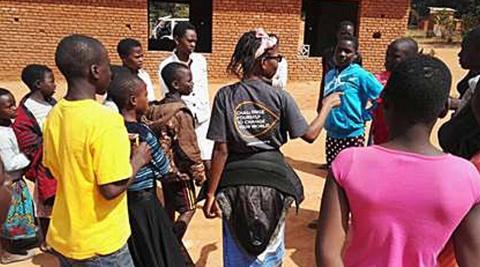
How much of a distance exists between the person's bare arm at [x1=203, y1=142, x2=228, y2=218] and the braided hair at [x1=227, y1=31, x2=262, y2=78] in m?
0.40

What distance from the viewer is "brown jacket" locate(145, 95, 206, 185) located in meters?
3.37

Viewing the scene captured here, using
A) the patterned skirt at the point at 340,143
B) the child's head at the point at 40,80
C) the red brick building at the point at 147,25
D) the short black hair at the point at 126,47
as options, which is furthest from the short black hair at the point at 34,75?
the red brick building at the point at 147,25

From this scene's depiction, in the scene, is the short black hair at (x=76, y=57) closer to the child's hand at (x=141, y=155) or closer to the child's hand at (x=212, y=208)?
the child's hand at (x=141, y=155)

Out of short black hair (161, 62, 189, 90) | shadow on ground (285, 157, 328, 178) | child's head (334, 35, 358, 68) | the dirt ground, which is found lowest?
shadow on ground (285, 157, 328, 178)

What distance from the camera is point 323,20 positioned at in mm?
15680

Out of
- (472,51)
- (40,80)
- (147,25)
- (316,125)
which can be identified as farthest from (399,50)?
(147,25)

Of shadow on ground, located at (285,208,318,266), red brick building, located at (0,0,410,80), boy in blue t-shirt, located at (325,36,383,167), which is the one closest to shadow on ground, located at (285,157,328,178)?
shadow on ground, located at (285,208,318,266)

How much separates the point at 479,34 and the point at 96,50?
221cm

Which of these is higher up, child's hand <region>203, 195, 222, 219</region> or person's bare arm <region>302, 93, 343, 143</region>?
person's bare arm <region>302, 93, 343, 143</region>

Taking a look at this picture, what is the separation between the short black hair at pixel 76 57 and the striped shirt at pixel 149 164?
23.1 inches

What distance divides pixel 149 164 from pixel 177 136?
65 cm

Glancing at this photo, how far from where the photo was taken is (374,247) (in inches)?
62.4

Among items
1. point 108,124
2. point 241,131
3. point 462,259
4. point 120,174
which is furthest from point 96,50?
point 462,259

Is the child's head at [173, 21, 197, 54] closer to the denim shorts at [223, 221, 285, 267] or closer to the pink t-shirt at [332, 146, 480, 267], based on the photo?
the denim shorts at [223, 221, 285, 267]
